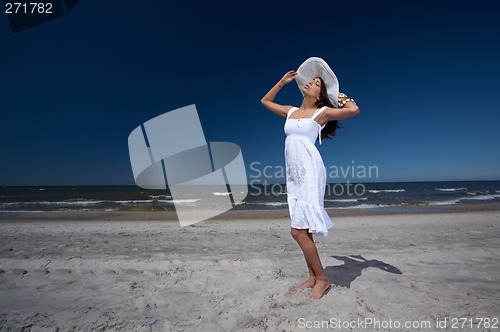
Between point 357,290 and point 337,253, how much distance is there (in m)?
1.97

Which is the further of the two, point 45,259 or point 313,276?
point 45,259

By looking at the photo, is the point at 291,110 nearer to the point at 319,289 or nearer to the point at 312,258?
the point at 312,258

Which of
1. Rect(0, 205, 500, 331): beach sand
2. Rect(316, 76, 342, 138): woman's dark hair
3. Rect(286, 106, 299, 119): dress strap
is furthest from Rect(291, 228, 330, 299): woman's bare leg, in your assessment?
Rect(286, 106, 299, 119): dress strap

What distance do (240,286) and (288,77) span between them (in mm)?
2414

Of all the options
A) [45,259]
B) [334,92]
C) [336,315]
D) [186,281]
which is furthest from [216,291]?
[45,259]

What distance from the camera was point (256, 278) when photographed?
360 centimetres

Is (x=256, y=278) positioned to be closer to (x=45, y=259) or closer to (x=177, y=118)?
(x=45, y=259)

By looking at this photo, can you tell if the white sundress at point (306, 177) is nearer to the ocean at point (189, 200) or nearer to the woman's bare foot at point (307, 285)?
the woman's bare foot at point (307, 285)

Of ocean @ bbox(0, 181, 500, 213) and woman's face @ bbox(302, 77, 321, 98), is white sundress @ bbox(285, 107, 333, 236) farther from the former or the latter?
ocean @ bbox(0, 181, 500, 213)

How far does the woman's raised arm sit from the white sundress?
39 cm

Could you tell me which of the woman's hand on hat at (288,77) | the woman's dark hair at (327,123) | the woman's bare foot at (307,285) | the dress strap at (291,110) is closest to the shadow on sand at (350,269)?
the woman's bare foot at (307,285)

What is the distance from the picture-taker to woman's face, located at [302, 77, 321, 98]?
2.90 m

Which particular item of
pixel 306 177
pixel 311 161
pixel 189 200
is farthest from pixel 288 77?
pixel 189 200

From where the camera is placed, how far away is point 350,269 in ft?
13.1
